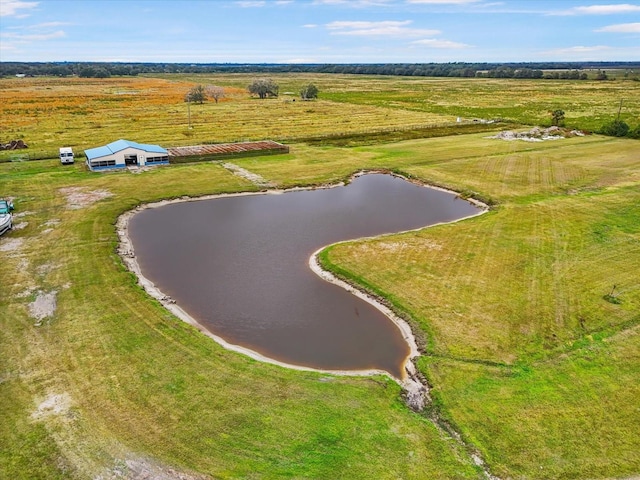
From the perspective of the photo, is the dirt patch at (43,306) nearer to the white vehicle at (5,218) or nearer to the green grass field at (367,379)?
the green grass field at (367,379)

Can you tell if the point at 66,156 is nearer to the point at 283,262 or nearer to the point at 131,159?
the point at 131,159

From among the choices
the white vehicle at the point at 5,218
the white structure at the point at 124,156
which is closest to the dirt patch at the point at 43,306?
the white vehicle at the point at 5,218

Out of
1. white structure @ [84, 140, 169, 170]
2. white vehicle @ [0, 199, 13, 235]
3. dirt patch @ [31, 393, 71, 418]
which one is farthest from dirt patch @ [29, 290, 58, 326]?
white structure @ [84, 140, 169, 170]

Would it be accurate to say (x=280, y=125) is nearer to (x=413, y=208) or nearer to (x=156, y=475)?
(x=413, y=208)

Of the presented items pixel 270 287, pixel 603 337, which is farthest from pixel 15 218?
pixel 603 337

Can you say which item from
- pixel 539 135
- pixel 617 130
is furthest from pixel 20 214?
pixel 617 130
